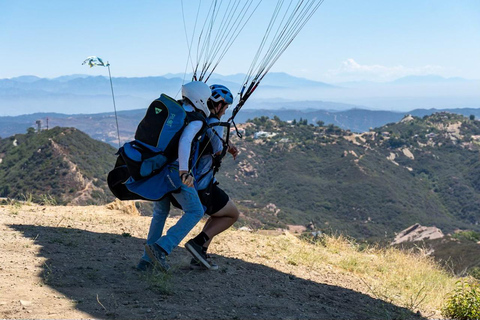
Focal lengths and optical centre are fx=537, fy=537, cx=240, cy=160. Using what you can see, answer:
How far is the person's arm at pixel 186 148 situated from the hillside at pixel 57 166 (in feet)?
89.4

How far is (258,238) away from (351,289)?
250 cm

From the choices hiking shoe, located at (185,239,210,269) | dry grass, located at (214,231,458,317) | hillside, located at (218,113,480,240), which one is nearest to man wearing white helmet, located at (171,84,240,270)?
hiking shoe, located at (185,239,210,269)

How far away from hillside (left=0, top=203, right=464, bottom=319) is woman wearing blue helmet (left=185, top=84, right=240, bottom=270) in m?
0.41

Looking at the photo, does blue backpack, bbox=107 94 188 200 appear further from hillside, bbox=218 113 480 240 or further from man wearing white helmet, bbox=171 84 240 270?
hillside, bbox=218 113 480 240

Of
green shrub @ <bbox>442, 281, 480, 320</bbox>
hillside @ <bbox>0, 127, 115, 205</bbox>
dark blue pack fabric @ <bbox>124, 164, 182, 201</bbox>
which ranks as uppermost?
dark blue pack fabric @ <bbox>124, 164, 182, 201</bbox>

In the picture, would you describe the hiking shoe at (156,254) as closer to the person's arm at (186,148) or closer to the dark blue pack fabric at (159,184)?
the dark blue pack fabric at (159,184)

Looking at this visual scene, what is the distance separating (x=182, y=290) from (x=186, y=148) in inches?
52.3

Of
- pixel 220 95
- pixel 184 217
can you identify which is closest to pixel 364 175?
pixel 220 95

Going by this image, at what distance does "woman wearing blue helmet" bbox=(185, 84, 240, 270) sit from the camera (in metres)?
5.10

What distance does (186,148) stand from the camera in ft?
15.6

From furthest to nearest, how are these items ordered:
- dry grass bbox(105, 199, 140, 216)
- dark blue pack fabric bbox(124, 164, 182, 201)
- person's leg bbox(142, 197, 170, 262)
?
dry grass bbox(105, 199, 140, 216) < person's leg bbox(142, 197, 170, 262) < dark blue pack fabric bbox(124, 164, 182, 201)

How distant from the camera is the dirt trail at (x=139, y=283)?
4297 mm

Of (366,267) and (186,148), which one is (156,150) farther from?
(366,267)

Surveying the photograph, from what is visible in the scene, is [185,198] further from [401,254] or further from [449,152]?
[449,152]
